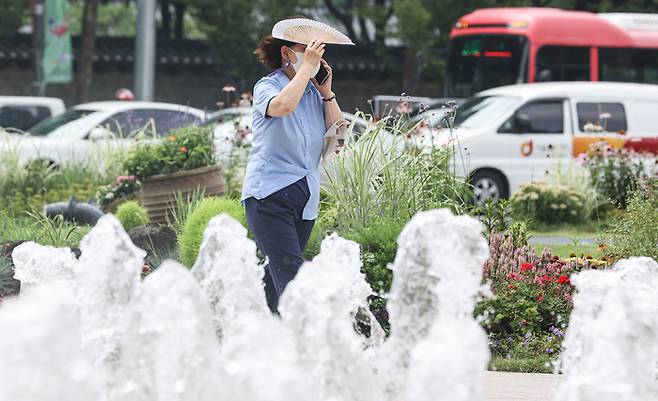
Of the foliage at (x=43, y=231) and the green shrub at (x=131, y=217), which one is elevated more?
the green shrub at (x=131, y=217)

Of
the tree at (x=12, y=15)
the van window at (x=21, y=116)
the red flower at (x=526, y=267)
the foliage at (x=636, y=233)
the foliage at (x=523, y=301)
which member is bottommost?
the foliage at (x=523, y=301)

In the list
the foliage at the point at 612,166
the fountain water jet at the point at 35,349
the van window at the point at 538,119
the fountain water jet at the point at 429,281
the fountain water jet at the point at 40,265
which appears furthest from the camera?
the van window at the point at 538,119

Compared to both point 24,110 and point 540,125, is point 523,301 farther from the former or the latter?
point 24,110

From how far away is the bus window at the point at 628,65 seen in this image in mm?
23469

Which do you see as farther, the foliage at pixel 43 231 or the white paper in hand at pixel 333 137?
the foliage at pixel 43 231

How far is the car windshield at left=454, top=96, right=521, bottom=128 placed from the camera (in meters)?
17.6

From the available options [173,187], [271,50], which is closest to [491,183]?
[173,187]

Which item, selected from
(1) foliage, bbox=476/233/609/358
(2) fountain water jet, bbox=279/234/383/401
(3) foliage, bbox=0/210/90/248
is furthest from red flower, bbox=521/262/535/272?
(2) fountain water jet, bbox=279/234/383/401

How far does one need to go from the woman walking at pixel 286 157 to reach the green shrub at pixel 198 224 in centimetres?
218

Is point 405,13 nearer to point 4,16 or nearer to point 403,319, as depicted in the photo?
point 4,16

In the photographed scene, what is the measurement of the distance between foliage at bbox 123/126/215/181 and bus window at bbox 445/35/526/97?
A: 37.7 feet

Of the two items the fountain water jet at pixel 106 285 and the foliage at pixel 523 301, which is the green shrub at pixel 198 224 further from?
the fountain water jet at pixel 106 285

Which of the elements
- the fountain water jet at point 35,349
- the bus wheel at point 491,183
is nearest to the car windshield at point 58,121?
the bus wheel at point 491,183

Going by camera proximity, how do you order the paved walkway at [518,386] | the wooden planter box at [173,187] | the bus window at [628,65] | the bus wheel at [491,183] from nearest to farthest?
the paved walkway at [518,386], the wooden planter box at [173,187], the bus wheel at [491,183], the bus window at [628,65]
